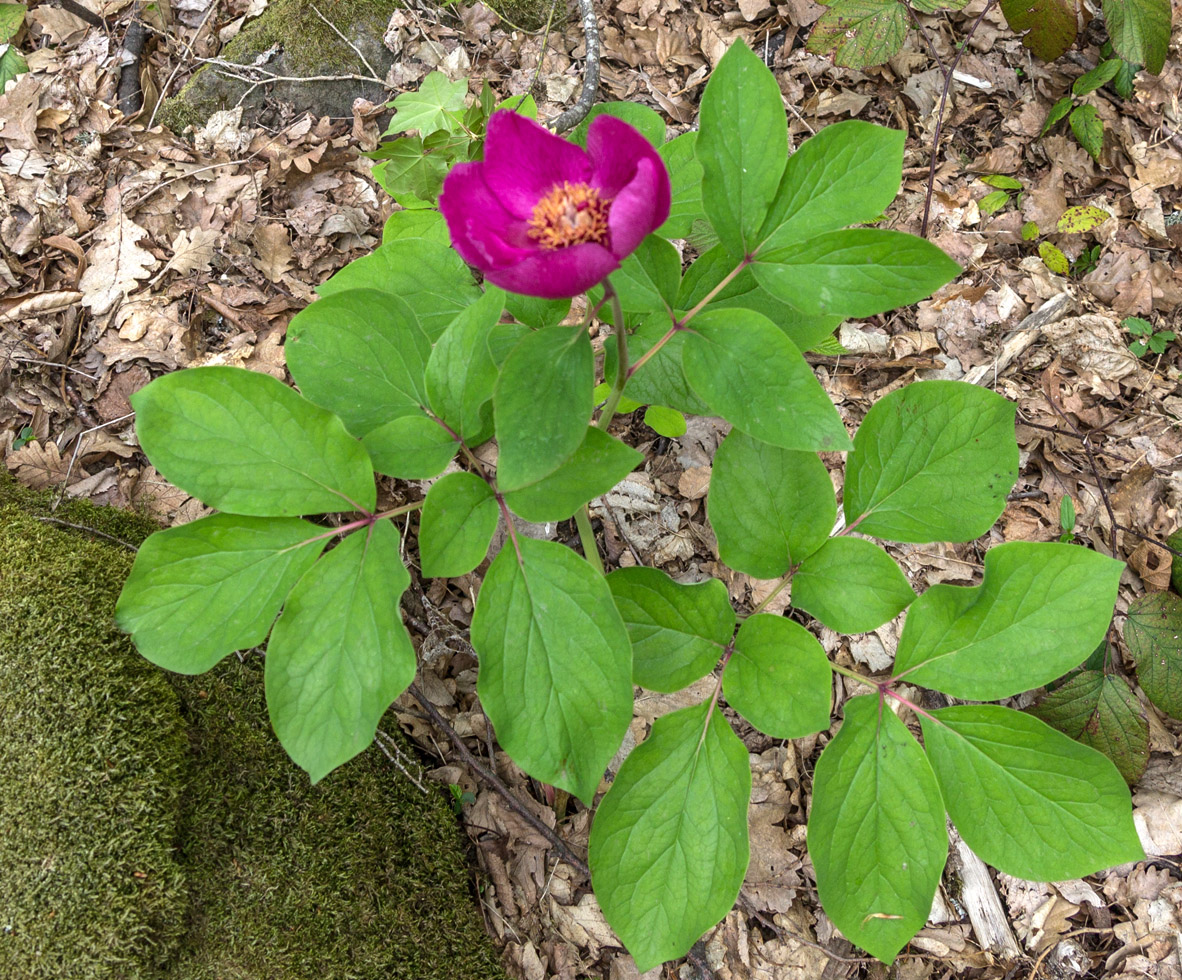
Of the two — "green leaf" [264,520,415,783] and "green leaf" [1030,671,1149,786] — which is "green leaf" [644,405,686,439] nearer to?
"green leaf" [264,520,415,783]

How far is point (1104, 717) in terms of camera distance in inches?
78.2

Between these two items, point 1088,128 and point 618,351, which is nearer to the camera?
point 618,351

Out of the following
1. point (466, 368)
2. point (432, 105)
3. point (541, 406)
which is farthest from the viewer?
point (432, 105)

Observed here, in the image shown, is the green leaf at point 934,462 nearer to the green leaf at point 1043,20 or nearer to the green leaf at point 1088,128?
the green leaf at point 1043,20

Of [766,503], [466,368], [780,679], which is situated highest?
[466,368]

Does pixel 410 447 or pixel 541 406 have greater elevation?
pixel 541 406

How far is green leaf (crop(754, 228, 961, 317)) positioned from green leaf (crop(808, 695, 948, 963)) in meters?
0.70

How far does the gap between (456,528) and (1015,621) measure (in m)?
0.98

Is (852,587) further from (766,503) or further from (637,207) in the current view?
(637,207)

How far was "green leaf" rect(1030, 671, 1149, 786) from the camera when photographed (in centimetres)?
197

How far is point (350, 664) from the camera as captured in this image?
1.26 metres

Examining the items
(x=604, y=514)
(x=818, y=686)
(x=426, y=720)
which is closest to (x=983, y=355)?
(x=604, y=514)

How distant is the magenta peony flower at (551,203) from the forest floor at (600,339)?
1251 millimetres

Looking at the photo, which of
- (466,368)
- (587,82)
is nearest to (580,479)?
(466,368)
